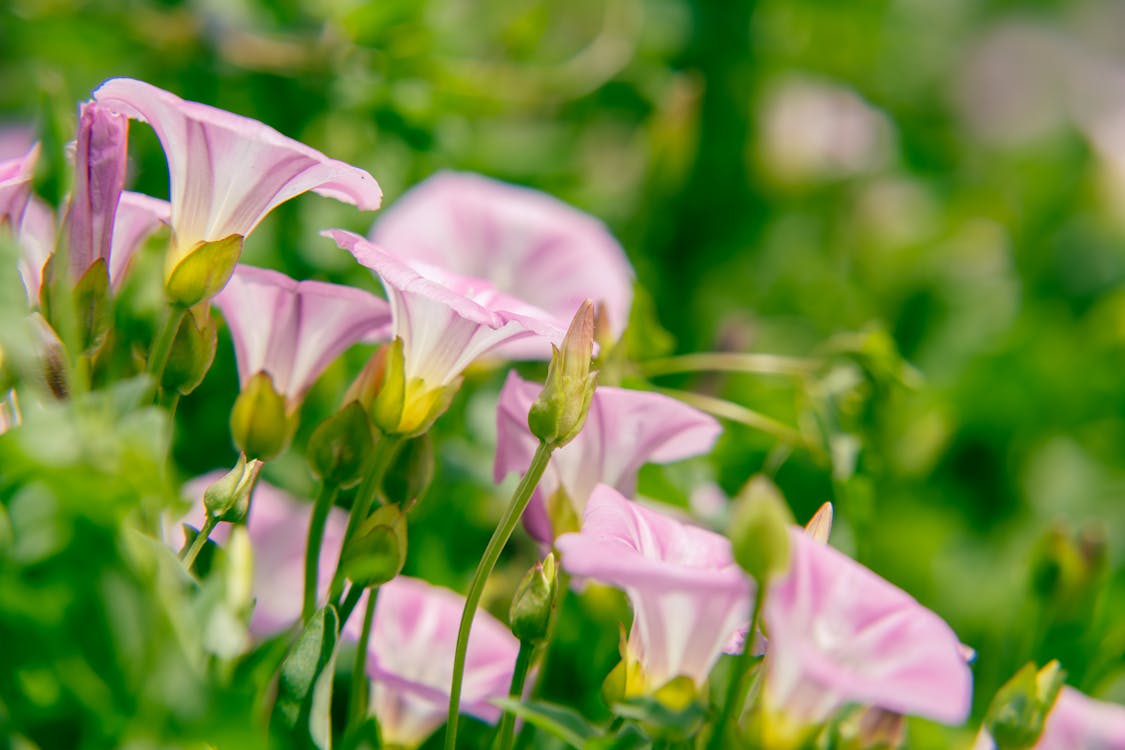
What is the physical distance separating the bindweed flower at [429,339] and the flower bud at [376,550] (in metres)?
0.04

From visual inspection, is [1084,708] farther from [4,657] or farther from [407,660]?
[4,657]

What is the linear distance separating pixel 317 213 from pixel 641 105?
0.37m

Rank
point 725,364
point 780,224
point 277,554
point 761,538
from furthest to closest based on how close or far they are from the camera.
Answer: point 780,224
point 725,364
point 277,554
point 761,538

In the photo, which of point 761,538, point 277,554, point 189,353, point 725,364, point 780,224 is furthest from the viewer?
point 780,224

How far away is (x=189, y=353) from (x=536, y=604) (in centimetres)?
15

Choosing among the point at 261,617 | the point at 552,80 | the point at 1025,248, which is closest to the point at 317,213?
the point at 552,80

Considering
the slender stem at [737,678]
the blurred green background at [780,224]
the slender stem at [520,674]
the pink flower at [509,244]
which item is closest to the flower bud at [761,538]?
the slender stem at [737,678]

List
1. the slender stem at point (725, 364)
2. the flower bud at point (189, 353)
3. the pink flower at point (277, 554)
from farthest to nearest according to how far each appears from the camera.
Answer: the slender stem at point (725, 364) → the pink flower at point (277, 554) → the flower bud at point (189, 353)

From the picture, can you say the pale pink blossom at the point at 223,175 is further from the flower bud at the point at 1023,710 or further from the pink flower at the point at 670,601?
the flower bud at the point at 1023,710

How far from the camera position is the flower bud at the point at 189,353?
1.39 ft

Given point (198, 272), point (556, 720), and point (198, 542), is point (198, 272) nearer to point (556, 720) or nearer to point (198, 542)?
point (198, 542)

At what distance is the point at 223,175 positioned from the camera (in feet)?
1.42

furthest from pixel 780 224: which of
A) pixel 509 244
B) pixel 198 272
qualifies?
pixel 198 272

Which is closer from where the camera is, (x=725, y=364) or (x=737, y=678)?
(x=737, y=678)
